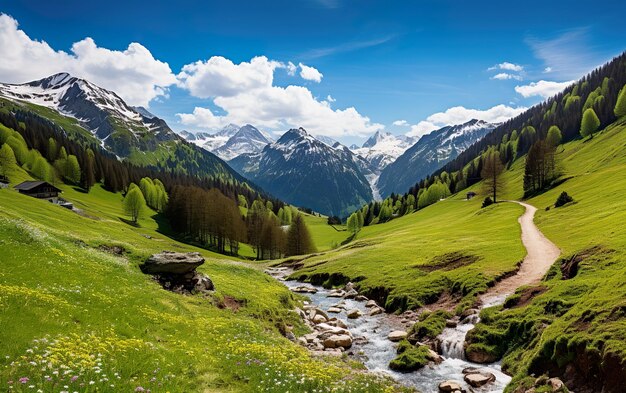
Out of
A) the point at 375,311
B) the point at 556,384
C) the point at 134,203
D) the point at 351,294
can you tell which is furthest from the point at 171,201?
the point at 556,384

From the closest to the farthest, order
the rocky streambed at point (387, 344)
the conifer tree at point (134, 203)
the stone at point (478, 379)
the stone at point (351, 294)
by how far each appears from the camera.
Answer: the stone at point (478, 379), the rocky streambed at point (387, 344), the stone at point (351, 294), the conifer tree at point (134, 203)

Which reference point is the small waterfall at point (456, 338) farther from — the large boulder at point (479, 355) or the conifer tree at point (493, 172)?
the conifer tree at point (493, 172)

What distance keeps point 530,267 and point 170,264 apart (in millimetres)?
42094

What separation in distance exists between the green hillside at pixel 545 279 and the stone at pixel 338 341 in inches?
416

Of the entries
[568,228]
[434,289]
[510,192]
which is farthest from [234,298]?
[510,192]

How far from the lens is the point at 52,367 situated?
12.7 m

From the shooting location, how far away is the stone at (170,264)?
3591 centimetres

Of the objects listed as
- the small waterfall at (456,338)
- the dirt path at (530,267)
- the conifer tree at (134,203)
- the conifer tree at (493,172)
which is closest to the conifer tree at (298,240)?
the conifer tree at (134,203)

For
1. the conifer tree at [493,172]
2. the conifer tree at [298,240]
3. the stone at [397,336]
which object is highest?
the conifer tree at [493,172]

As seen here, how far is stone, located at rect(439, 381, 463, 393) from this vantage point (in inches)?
888

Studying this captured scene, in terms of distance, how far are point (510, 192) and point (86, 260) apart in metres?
153

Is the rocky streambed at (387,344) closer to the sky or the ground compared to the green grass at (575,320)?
closer to the ground

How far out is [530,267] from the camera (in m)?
44.7

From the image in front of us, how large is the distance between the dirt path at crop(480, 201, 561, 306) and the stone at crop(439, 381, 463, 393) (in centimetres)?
1614
